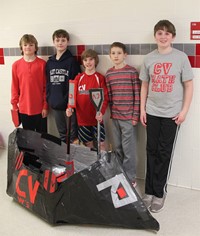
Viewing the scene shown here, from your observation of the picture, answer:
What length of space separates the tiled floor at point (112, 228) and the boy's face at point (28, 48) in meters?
1.23

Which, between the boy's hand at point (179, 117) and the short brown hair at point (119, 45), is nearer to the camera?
the boy's hand at point (179, 117)

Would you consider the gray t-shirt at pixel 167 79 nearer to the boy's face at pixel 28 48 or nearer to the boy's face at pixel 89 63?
the boy's face at pixel 89 63

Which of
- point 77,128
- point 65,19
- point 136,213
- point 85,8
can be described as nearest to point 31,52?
point 65,19

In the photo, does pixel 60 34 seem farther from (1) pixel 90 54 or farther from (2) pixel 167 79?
(2) pixel 167 79

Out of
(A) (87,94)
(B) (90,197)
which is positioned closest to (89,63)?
(A) (87,94)

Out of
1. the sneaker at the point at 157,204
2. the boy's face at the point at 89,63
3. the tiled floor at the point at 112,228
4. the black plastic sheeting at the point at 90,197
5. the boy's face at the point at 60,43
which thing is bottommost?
the tiled floor at the point at 112,228

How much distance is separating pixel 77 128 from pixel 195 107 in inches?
40.2

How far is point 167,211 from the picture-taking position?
2107 mm

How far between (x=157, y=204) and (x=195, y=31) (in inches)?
48.9

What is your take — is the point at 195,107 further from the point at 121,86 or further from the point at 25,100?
the point at 25,100

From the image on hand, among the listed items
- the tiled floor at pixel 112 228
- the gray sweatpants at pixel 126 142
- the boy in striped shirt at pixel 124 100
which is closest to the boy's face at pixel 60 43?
the boy in striped shirt at pixel 124 100

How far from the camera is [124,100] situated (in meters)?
2.31

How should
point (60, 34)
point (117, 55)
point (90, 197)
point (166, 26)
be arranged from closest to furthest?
1. point (90, 197)
2. point (166, 26)
3. point (117, 55)
4. point (60, 34)

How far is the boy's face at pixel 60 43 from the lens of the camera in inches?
98.3
